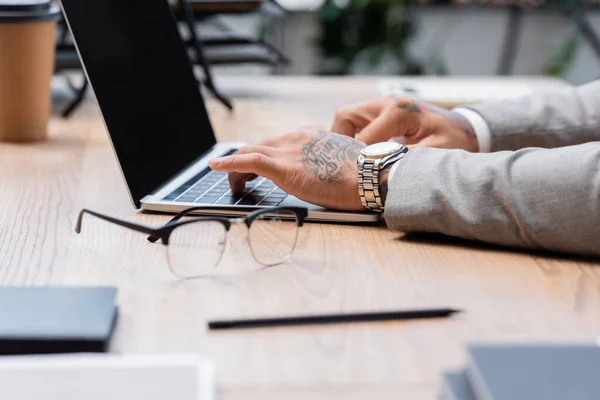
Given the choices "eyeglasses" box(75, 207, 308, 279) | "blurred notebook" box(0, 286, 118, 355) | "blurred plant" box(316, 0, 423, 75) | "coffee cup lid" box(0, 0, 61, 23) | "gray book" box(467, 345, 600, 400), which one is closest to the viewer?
"gray book" box(467, 345, 600, 400)

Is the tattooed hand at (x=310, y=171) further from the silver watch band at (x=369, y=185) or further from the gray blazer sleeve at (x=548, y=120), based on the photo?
the gray blazer sleeve at (x=548, y=120)

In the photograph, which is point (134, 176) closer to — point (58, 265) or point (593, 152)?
point (58, 265)

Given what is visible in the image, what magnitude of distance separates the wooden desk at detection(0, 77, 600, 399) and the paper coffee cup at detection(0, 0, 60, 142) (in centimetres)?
38

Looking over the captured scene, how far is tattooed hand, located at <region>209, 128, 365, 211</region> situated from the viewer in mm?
979

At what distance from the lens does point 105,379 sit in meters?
0.55

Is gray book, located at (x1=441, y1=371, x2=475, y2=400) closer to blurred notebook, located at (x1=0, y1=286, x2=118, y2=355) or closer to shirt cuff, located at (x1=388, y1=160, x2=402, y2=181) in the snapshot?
blurred notebook, located at (x1=0, y1=286, x2=118, y2=355)

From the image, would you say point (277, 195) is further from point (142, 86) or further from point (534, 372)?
point (534, 372)

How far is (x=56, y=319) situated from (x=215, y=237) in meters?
0.23

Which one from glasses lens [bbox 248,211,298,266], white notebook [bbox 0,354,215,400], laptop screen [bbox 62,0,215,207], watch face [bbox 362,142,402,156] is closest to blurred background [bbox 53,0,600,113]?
laptop screen [bbox 62,0,215,207]

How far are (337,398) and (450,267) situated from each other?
0.30m

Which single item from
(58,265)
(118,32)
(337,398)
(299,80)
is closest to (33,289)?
(58,265)

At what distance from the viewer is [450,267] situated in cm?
84

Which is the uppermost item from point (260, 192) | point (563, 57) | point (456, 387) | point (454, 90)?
point (456, 387)

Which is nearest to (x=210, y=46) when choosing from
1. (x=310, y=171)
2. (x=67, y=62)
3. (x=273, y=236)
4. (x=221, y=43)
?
(x=221, y=43)
